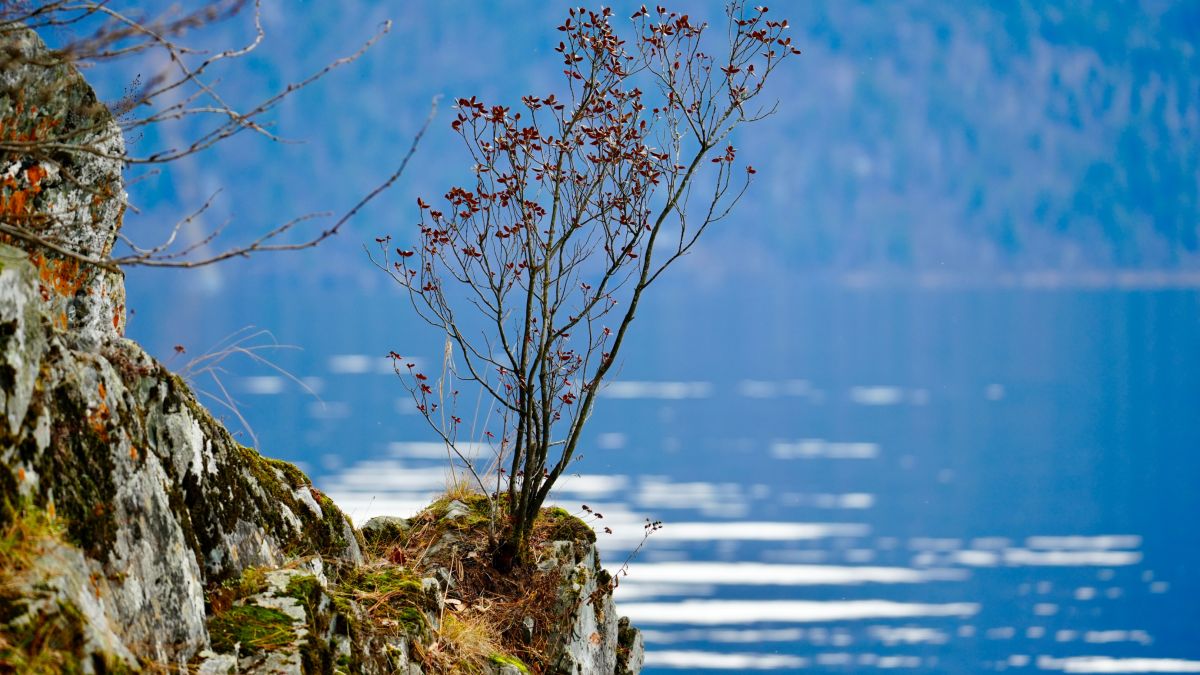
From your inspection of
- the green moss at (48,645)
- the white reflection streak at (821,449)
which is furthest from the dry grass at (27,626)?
the white reflection streak at (821,449)

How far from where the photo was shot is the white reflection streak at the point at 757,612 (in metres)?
31.4

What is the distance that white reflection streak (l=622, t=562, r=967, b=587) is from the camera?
34719 mm

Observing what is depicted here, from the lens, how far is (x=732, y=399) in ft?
281

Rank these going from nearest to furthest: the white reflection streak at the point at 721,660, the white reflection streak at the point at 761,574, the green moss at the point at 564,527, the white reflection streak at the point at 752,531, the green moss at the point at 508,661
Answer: the green moss at the point at 508,661 < the green moss at the point at 564,527 < the white reflection streak at the point at 721,660 < the white reflection streak at the point at 761,574 < the white reflection streak at the point at 752,531

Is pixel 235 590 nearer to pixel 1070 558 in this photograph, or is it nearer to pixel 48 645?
pixel 48 645

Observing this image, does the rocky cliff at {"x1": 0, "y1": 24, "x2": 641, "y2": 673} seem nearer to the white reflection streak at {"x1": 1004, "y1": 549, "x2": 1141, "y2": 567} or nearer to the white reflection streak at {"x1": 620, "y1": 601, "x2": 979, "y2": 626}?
the white reflection streak at {"x1": 620, "y1": 601, "x2": 979, "y2": 626}

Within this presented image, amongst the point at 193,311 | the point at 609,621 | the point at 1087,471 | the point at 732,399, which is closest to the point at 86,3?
the point at 609,621

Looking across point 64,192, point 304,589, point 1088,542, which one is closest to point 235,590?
point 304,589

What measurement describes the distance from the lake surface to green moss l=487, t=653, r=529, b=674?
308 cm

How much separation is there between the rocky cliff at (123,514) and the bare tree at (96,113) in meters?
0.02

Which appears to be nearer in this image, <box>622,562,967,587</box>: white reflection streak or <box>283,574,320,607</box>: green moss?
<box>283,574,320,607</box>: green moss

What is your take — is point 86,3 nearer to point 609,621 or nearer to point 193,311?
point 609,621

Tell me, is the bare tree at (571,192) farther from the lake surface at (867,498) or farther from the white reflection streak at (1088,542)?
the white reflection streak at (1088,542)

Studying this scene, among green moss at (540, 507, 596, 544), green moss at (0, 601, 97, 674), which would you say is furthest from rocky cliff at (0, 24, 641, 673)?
green moss at (540, 507, 596, 544)
